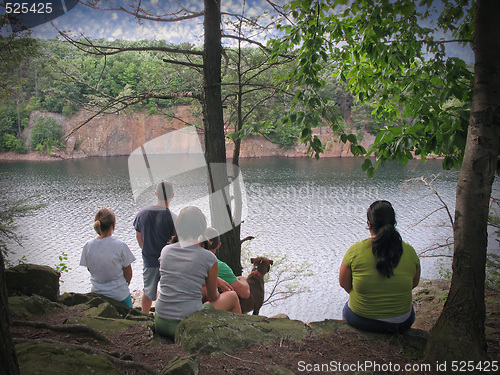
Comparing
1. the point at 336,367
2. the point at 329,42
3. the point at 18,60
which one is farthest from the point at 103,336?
the point at 18,60

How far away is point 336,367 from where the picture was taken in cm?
217

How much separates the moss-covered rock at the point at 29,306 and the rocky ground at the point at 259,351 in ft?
1.05

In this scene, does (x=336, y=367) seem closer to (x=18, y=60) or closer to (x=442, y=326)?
(x=442, y=326)

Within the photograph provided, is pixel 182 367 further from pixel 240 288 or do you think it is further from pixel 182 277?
pixel 240 288

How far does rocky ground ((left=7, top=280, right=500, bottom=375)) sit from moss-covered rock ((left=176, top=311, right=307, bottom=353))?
0.06 meters

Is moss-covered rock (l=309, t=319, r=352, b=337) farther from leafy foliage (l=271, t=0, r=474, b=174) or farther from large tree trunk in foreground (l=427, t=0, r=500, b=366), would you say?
leafy foliage (l=271, t=0, r=474, b=174)

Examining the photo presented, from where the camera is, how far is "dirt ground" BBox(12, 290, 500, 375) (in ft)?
6.93

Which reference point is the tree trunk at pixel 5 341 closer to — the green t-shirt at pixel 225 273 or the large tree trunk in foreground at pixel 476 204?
the green t-shirt at pixel 225 273

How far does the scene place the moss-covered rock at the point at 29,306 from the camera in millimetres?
2752

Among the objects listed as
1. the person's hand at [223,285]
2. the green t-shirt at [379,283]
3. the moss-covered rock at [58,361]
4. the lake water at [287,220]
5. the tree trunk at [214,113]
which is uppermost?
the tree trunk at [214,113]

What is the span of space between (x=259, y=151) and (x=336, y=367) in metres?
41.3

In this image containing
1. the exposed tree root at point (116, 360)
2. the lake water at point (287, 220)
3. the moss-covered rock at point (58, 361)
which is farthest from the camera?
the lake water at point (287, 220)

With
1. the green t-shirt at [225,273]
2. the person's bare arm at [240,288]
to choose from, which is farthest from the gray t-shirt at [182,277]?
the person's bare arm at [240,288]

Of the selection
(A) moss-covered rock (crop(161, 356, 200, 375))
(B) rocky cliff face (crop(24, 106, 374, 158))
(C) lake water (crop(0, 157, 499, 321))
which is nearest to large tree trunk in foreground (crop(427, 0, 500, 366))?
(A) moss-covered rock (crop(161, 356, 200, 375))
